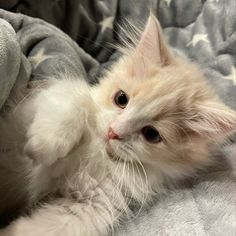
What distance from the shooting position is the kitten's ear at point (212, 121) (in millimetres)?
967

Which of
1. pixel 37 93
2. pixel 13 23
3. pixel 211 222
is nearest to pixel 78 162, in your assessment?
pixel 37 93

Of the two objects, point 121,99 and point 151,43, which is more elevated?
point 151,43

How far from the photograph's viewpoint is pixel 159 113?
0.98 m

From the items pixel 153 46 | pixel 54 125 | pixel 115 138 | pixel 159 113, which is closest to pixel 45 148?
pixel 54 125

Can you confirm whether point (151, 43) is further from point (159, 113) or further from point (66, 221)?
point (66, 221)

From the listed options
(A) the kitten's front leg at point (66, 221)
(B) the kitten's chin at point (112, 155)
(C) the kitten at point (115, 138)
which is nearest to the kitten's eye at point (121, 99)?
(C) the kitten at point (115, 138)

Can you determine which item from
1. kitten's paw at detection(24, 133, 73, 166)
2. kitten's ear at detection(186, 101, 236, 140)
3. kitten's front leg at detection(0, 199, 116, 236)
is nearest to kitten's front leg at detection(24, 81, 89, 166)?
kitten's paw at detection(24, 133, 73, 166)

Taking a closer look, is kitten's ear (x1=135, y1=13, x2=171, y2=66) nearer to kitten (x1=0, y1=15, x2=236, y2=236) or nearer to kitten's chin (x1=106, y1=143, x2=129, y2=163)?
kitten (x1=0, y1=15, x2=236, y2=236)

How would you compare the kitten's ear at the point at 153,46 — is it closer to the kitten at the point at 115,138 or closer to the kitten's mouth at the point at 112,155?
the kitten at the point at 115,138

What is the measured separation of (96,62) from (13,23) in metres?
0.35

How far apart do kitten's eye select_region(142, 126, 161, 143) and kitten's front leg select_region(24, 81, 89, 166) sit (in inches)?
6.2

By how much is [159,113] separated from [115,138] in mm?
127

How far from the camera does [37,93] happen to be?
3.60 ft

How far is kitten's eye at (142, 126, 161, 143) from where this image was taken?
Result: 98 cm
